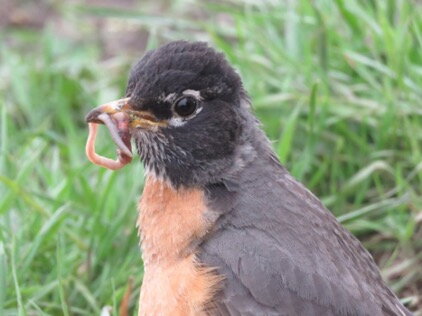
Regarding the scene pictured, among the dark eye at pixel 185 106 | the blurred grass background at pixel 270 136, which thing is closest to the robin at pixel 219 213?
the dark eye at pixel 185 106

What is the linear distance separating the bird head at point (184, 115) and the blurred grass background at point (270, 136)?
670mm

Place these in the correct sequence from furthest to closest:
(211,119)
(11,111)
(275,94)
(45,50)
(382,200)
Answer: (45,50) → (11,111) → (275,94) → (382,200) → (211,119)

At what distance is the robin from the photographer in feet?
13.5

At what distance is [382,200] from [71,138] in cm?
183

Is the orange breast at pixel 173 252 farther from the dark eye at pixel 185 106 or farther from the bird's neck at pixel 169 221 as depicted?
the dark eye at pixel 185 106

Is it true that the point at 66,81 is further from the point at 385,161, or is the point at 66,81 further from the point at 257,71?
the point at 385,161

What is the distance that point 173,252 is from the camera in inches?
170

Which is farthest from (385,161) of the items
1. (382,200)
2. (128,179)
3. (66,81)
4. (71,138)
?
(66,81)

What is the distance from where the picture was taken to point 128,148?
457 centimetres

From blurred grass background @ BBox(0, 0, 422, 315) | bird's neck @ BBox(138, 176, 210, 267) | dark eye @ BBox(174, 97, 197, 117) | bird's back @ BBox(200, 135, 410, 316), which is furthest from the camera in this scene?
blurred grass background @ BBox(0, 0, 422, 315)

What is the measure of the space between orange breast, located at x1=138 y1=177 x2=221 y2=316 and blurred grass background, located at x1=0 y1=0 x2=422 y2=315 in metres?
0.45

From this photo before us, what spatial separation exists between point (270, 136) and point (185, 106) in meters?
1.52

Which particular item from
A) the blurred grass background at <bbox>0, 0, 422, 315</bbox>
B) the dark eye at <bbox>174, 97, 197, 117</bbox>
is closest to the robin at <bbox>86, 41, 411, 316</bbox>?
the dark eye at <bbox>174, 97, 197, 117</bbox>

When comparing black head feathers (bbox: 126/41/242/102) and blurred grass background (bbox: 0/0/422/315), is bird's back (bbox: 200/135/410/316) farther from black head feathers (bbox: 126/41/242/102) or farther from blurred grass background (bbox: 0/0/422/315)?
blurred grass background (bbox: 0/0/422/315)
